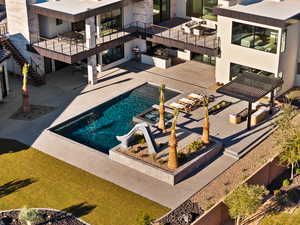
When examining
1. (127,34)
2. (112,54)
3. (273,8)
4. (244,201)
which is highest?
(273,8)

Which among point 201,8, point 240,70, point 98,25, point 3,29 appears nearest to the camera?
point 240,70

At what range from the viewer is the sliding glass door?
56.3 m

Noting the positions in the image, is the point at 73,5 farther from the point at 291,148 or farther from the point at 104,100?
the point at 291,148

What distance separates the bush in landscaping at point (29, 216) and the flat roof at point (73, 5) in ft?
67.2

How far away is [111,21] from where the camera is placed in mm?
53438

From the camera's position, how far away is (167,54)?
57031 millimetres

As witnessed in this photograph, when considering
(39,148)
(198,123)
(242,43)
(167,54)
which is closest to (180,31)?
(167,54)

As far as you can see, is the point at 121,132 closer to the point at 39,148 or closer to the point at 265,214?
the point at 39,148

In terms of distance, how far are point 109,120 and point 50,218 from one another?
13.4 meters

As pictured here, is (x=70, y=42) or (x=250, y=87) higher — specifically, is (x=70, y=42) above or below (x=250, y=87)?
above

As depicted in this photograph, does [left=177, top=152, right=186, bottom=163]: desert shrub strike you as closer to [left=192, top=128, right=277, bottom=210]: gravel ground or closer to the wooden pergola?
[left=192, top=128, right=277, bottom=210]: gravel ground

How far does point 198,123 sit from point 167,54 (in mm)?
14559

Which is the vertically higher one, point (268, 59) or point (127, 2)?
point (127, 2)

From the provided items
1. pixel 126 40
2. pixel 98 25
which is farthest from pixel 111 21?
pixel 126 40
